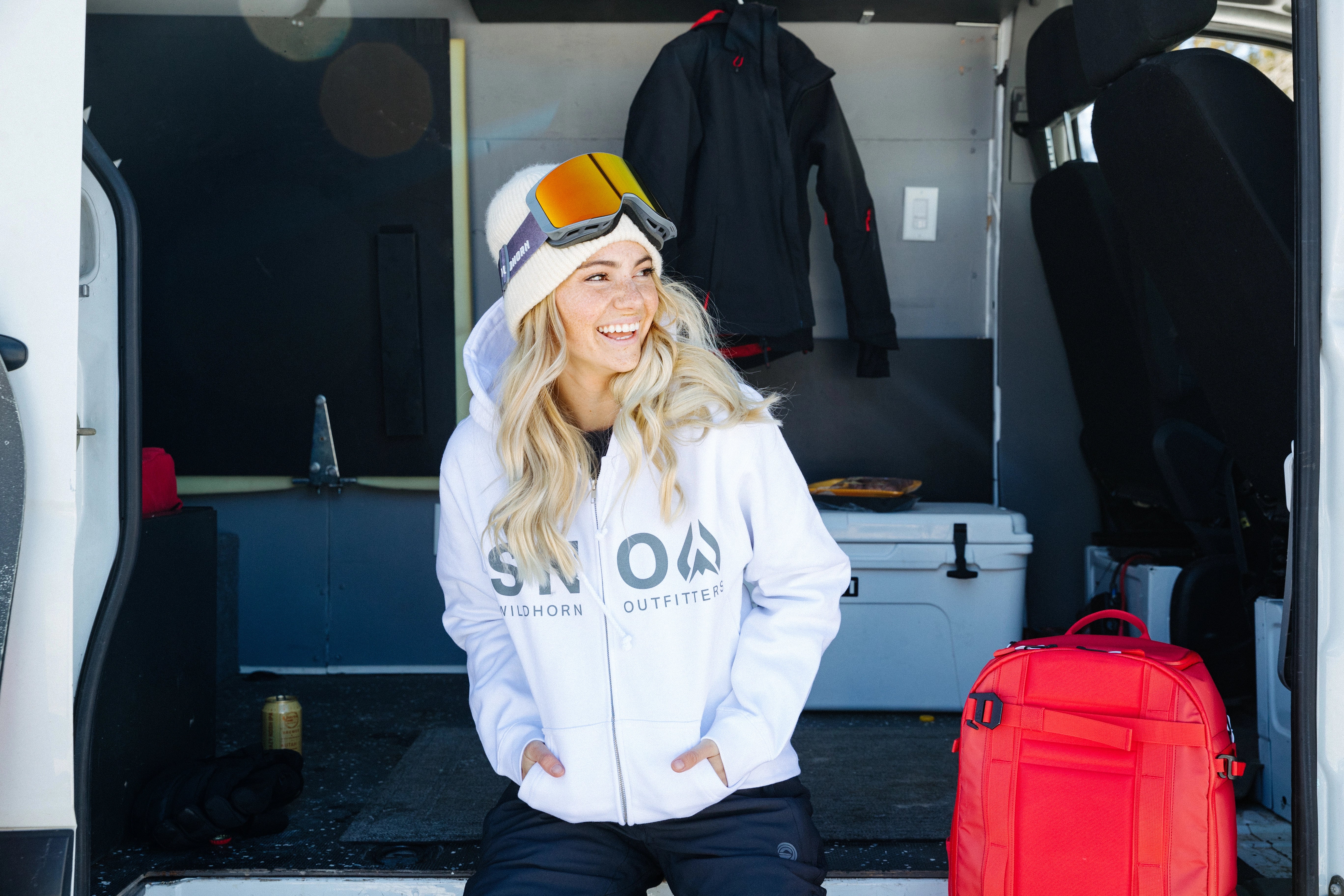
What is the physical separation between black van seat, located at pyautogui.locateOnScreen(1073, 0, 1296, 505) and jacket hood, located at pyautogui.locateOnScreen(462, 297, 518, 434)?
124 cm

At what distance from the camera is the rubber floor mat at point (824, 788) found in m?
2.18

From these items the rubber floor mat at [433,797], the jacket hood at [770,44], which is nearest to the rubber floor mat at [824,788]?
the rubber floor mat at [433,797]

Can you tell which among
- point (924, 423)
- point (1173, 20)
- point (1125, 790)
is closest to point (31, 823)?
point (1125, 790)

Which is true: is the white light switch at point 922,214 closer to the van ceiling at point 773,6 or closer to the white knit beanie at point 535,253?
the van ceiling at point 773,6

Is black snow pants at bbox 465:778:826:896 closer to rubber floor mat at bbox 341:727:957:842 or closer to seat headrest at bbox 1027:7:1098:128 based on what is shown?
rubber floor mat at bbox 341:727:957:842

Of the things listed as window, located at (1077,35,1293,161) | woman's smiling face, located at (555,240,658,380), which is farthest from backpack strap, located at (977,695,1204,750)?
window, located at (1077,35,1293,161)

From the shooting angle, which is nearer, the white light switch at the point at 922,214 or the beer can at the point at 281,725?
the beer can at the point at 281,725

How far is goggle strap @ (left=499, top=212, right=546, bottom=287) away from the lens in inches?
61.9

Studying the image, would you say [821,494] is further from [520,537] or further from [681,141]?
[520,537]

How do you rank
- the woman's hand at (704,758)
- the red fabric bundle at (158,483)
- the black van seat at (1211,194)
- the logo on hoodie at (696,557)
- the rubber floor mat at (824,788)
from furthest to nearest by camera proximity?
the red fabric bundle at (158,483) < the rubber floor mat at (824,788) < the black van seat at (1211,194) < the logo on hoodie at (696,557) < the woman's hand at (704,758)

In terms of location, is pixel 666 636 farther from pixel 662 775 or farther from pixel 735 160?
pixel 735 160

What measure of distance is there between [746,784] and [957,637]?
1787 mm

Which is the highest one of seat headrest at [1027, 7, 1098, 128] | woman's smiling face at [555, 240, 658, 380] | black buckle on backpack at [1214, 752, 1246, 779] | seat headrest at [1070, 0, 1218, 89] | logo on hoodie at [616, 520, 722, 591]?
seat headrest at [1027, 7, 1098, 128]

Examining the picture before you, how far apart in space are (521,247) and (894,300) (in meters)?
2.36
